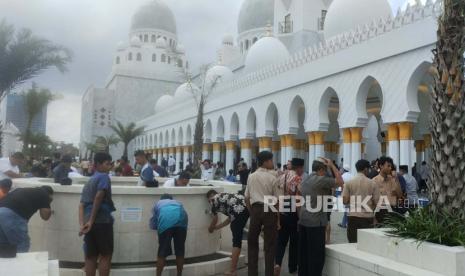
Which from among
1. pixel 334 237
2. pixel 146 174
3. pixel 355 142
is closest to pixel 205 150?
pixel 355 142

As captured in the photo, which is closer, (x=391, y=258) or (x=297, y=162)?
(x=391, y=258)

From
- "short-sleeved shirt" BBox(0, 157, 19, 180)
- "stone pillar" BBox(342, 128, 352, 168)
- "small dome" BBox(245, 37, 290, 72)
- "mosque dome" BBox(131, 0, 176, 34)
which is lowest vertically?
"short-sleeved shirt" BBox(0, 157, 19, 180)

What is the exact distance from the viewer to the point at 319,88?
15938 mm

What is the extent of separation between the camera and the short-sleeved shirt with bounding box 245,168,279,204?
15.4ft

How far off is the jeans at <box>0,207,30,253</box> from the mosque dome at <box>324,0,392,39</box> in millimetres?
15614

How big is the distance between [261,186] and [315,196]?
60cm

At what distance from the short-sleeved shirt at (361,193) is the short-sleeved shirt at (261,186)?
107cm

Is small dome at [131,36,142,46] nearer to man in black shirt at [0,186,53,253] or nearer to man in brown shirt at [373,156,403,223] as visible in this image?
man in brown shirt at [373,156,403,223]

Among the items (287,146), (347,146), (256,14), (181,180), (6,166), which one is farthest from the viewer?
(256,14)

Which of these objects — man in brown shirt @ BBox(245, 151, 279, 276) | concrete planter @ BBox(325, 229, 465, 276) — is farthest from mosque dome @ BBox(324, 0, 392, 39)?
concrete planter @ BBox(325, 229, 465, 276)

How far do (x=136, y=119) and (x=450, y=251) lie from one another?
145 ft

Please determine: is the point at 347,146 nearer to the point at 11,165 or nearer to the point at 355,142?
the point at 355,142

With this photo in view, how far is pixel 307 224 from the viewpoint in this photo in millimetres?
4613

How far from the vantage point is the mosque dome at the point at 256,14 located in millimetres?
33344
